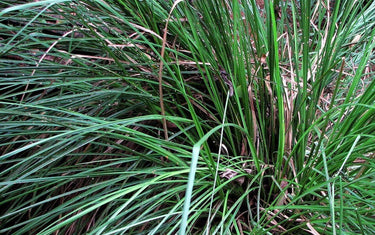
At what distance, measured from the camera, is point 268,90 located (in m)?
1.13

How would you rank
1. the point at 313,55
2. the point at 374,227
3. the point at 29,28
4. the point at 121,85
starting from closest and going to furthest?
the point at 374,227 < the point at 121,85 < the point at 29,28 < the point at 313,55

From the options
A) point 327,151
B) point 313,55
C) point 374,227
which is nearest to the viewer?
point 374,227

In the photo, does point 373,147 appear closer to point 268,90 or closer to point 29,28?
point 268,90

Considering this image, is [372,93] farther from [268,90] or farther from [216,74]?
[216,74]

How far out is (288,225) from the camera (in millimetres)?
941

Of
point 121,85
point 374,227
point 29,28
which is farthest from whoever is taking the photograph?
point 29,28

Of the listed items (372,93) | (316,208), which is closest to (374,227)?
(316,208)

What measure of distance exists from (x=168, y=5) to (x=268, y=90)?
1.37 ft

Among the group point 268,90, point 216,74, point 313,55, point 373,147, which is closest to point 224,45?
point 216,74

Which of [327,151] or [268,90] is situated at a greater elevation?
[268,90]

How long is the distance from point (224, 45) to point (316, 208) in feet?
1.65

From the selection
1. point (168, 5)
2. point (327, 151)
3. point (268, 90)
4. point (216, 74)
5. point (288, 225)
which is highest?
point (168, 5)

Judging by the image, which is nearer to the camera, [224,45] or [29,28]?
[224,45]

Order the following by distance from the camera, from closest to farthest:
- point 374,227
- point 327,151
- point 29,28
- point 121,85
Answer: point 374,227
point 327,151
point 121,85
point 29,28
